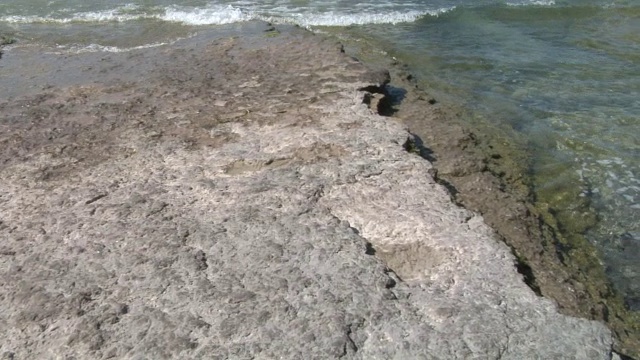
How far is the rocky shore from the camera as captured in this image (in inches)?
103

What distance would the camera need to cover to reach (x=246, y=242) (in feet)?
10.5

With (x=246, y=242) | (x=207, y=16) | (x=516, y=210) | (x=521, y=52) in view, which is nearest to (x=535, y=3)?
(x=521, y=52)

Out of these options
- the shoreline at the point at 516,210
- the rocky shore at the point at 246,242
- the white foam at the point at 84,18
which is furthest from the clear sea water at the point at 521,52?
the rocky shore at the point at 246,242

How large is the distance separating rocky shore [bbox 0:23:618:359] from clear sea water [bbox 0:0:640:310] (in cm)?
117

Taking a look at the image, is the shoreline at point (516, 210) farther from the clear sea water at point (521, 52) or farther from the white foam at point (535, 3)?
the white foam at point (535, 3)

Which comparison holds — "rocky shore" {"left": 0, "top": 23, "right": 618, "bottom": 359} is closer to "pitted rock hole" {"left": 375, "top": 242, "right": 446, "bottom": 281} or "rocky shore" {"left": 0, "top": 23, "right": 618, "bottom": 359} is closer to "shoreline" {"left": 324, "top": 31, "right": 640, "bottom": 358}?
"pitted rock hole" {"left": 375, "top": 242, "right": 446, "bottom": 281}

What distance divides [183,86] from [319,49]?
1436 mm

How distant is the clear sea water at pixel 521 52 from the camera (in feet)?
15.3

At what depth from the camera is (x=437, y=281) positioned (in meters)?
2.94

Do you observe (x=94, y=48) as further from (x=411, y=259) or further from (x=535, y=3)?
(x=535, y=3)

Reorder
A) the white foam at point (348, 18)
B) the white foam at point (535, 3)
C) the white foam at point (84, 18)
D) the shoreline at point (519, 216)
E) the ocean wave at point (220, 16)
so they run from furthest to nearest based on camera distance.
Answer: the white foam at point (535, 3), the white foam at point (348, 18), the white foam at point (84, 18), the ocean wave at point (220, 16), the shoreline at point (519, 216)

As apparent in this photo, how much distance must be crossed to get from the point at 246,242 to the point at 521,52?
18.6 ft

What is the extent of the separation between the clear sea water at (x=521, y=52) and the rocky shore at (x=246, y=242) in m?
1.17

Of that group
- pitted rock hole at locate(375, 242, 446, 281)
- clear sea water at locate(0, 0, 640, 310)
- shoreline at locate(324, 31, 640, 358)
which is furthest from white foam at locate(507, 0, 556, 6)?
pitted rock hole at locate(375, 242, 446, 281)
